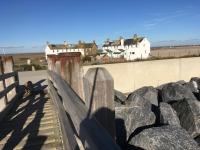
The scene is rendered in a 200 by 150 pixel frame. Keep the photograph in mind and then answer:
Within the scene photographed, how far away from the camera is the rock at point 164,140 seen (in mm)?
4887

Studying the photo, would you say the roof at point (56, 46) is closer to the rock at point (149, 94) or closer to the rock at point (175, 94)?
the rock at point (149, 94)

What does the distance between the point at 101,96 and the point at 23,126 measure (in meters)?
3.83

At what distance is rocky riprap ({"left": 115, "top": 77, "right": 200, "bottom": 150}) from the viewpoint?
5.00 metres

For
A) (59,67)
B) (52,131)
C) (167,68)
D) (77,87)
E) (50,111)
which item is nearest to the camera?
(77,87)

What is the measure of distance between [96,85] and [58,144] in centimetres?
249

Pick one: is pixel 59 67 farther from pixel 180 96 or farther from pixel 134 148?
pixel 180 96

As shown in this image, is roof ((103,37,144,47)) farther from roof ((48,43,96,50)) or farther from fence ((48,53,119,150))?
fence ((48,53,119,150))

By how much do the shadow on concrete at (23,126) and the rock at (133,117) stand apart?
202 centimetres

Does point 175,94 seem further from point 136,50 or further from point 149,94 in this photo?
point 136,50

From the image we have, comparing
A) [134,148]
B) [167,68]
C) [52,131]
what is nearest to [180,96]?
[167,68]

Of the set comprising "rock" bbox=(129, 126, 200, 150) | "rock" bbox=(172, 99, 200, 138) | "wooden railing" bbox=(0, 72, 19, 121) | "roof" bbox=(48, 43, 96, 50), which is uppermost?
"roof" bbox=(48, 43, 96, 50)

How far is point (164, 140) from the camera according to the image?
496 centimetres

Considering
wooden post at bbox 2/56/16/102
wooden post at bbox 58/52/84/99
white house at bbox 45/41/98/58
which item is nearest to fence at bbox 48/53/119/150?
wooden post at bbox 58/52/84/99

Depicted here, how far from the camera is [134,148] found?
5230 millimetres
